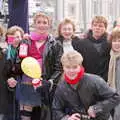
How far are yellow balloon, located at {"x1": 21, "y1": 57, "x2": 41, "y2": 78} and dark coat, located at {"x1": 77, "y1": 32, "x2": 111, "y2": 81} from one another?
519 millimetres

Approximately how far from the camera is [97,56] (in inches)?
155

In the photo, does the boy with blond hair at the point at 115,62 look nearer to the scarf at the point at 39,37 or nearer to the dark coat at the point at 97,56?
the dark coat at the point at 97,56

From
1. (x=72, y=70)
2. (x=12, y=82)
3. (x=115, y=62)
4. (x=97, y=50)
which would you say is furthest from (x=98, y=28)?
(x=72, y=70)

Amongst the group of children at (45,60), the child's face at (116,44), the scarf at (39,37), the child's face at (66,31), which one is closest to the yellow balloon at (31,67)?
the group of children at (45,60)

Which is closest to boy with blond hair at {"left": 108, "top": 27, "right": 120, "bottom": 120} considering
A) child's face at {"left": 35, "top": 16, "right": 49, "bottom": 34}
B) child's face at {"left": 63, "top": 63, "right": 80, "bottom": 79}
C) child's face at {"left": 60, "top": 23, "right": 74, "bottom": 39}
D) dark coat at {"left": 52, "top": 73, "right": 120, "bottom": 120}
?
child's face at {"left": 60, "top": 23, "right": 74, "bottom": 39}

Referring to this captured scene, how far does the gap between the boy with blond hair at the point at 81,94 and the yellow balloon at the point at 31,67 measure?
1.93 ft

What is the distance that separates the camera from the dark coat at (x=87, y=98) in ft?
9.87

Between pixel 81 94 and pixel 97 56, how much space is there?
970 millimetres

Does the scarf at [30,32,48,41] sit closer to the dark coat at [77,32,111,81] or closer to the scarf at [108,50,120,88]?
the dark coat at [77,32,111,81]

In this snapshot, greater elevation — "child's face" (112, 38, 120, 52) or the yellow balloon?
"child's face" (112, 38, 120, 52)

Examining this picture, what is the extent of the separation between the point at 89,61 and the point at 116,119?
0.59 meters

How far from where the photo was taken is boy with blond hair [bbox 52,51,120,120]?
300 centimetres

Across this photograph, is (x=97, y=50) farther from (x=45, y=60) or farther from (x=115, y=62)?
(x=45, y=60)

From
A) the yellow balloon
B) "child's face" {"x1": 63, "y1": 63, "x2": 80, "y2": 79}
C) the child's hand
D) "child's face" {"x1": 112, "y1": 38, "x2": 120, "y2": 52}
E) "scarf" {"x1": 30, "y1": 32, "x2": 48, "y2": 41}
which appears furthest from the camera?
the child's hand
